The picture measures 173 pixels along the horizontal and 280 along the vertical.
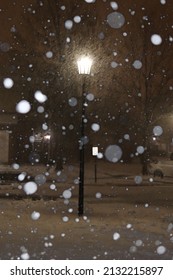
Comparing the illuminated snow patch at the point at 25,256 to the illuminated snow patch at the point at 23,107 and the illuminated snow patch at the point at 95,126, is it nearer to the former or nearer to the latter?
the illuminated snow patch at the point at 23,107

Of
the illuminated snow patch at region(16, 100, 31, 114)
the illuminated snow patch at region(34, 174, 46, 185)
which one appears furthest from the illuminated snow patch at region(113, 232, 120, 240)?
the illuminated snow patch at region(16, 100, 31, 114)

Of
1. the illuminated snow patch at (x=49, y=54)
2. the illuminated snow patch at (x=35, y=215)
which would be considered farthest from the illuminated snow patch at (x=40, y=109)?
the illuminated snow patch at (x=35, y=215)

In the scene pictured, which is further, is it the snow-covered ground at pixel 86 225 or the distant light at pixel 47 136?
the distant light at pixel 47 136

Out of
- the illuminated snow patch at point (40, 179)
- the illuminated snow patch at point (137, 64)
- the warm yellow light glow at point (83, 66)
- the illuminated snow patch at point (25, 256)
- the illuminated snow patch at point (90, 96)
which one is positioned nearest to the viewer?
the illuminated snow patch at point (25, 256)

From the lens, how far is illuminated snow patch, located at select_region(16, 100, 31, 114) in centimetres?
3941

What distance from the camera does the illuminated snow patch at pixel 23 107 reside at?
129 ft

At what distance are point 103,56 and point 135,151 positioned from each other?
19.5 m

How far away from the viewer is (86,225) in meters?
11.9

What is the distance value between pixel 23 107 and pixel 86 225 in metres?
27.9

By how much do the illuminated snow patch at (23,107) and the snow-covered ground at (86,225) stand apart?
19.7m

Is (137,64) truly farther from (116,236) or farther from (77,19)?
(116,236)

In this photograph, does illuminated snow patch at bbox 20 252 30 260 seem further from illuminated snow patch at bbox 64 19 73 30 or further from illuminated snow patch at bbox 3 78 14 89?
illuminated snow patch at bbox 3 78 14 89

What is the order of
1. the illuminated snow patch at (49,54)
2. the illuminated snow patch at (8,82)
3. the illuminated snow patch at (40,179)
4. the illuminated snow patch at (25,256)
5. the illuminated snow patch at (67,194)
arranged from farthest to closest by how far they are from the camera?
1. the illuminated snow patch at (8,82)
2. the illuminated snow patch at (49,54)
3. the illuminated snow patch at (40,179)
4. the illuminated snow patch at (67,194)
5. the illuminated snow patch at (25,256)

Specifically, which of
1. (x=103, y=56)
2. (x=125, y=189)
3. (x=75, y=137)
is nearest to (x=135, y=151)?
(x=75, y=137)
